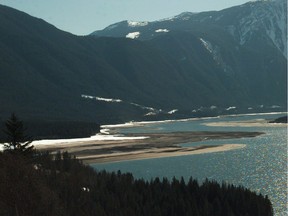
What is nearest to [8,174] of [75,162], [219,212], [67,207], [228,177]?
[67,207]

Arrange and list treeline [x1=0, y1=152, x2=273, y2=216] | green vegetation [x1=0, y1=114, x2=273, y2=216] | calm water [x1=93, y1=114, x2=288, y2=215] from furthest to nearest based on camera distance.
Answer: calm water [x1=93, y1=114, x2=288, y2=215]
treeline [x1=0, y1=152, x2=273, y2=216]
green vegetation [x1=0, y1=114, x2=273, y2=216]

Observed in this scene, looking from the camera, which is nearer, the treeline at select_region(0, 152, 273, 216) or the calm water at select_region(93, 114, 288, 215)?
the treeline at select_region(0, 152, 273, 216)

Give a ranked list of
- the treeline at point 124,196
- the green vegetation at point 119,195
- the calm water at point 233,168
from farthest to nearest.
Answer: the calm water at point 233,168, the treeline at point 124,196, the green vegetation at point 119,195

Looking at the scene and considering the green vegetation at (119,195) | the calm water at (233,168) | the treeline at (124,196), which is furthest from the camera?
the calm water at (233,168)

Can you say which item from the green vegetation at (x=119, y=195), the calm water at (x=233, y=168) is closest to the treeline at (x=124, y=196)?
the green vegetation at (x=119, y=195)

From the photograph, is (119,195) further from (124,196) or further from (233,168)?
(233,168)

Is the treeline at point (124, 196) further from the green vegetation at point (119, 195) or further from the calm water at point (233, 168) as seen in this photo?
the calm water at point (233, 168)

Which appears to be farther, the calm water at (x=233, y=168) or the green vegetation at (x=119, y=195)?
the calm water at (x=233, y=168)

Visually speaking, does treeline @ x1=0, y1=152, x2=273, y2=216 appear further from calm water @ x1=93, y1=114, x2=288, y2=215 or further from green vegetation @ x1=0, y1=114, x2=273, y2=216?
calm water @ x1=93, y1=114, x2=288, y2=215

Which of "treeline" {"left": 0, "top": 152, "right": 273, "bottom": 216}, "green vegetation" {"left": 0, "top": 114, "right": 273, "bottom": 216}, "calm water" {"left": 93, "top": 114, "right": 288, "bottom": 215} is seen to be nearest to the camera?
"green vegetation" {"left": 0, "top": 114, "right": 273, "bottom": 216}

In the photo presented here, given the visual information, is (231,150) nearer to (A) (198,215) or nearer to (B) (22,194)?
(A) (198,215)

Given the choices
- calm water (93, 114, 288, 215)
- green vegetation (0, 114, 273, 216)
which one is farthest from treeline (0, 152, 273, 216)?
calm water (93, 114, 288, 215)

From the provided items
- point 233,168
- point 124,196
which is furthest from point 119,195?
point 233,168
